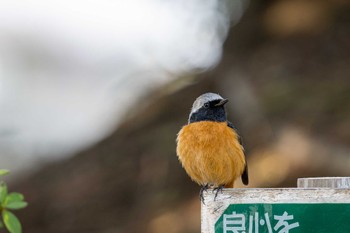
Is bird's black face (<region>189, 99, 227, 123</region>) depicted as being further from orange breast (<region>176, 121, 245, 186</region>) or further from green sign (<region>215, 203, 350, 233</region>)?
green sign (<region>215, 203, 350, 233</region>)

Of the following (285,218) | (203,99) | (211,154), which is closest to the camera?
(285,218)

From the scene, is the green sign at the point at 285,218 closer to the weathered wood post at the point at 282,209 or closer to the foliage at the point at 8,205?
the weathered wood post at the point at 282,209

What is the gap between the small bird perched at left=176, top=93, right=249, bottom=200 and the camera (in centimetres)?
465

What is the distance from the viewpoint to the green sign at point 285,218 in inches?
120

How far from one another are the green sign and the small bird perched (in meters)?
1.25

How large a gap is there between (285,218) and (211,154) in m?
1.58

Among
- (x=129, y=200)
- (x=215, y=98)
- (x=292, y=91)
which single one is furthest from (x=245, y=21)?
(x=215, y=98)

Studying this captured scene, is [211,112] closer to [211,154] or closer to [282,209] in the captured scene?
[211,154]

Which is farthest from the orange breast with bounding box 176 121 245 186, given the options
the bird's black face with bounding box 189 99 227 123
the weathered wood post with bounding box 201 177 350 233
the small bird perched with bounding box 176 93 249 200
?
the weathered wood post with bounding box 201 177 350 233

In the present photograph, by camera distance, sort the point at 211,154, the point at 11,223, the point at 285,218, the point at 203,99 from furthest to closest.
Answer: the point at 203,99
the point at 211,154
the point at 285,218
the point at 11,223

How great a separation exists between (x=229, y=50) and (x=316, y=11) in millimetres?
1312

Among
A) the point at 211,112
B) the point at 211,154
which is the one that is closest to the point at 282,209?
the point at 211,154

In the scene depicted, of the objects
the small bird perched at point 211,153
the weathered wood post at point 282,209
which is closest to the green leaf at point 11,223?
the weathered wood post at point 282,209

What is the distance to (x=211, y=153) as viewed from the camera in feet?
15.4
